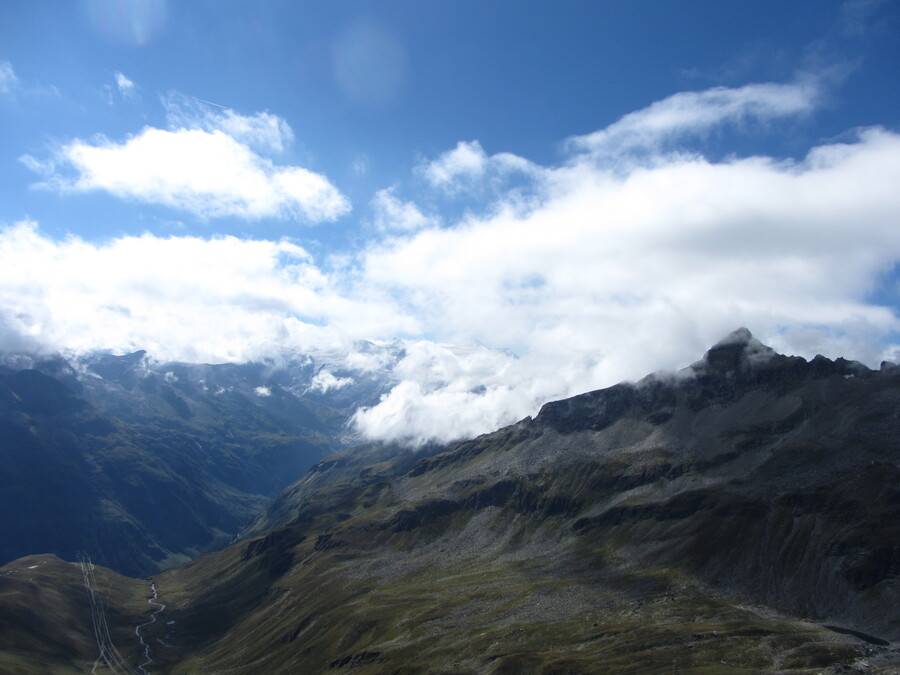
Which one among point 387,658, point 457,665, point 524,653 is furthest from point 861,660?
point 387,658

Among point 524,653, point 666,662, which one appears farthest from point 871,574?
point 524,653

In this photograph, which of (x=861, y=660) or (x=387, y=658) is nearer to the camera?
(x=861, y=660)

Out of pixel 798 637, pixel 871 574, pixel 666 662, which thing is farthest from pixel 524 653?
pixel 871 574

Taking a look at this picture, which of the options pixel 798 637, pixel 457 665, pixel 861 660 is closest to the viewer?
pixel 861 660

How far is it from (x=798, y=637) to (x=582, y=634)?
5677 cm

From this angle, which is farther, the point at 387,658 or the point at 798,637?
the point at 387,658

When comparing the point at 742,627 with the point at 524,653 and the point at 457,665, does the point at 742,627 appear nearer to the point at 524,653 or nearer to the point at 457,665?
the point at 524,653

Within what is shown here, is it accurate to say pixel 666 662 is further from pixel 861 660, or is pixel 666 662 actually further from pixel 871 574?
pixel 871 574

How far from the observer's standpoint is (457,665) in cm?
17612

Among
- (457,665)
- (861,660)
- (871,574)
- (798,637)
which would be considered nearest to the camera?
(861,660)

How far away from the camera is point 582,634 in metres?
184

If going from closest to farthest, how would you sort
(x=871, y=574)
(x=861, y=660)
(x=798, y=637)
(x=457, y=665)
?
(x=861, y=660)
(x=798, y=637)
(x=457, y=665)
(x=871, y=574)

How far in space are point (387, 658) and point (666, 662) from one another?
87565 millimetres

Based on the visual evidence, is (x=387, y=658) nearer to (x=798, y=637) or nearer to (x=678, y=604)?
(x=678, y=604)
